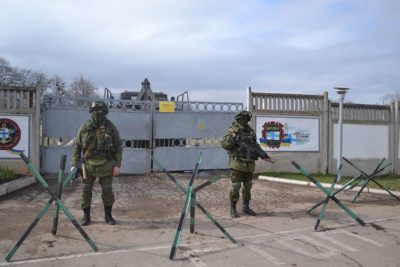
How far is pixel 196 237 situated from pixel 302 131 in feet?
27.0

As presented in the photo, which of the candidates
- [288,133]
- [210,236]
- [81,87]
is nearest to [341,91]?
[288,133]

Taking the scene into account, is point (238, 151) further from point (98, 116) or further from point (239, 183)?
point (98, 116)

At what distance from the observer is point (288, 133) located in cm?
1255

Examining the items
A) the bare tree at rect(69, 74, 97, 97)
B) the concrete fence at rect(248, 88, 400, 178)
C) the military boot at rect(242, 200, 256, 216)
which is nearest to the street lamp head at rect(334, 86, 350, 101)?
the concrete fence at rect(248, 88, 400, 178)

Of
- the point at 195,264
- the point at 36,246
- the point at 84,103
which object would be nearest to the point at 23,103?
the point at 84,103

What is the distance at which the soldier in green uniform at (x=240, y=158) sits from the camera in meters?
6.64

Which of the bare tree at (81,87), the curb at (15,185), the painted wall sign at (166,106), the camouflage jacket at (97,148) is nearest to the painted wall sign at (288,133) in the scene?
the painted wall sign at (166,106)

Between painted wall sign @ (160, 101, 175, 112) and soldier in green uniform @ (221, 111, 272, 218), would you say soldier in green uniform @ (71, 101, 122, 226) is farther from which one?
painted wall sign @ (160, 101, 175, 112)

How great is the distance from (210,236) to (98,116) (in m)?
2.48

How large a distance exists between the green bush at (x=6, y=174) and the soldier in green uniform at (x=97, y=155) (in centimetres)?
406

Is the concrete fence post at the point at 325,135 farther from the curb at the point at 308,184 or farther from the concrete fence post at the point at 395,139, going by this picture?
the concrete fence post at the point at 395,139

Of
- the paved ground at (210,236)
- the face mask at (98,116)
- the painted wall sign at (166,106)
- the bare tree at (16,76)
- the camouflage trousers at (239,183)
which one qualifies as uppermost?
the bare tree at (16,76)

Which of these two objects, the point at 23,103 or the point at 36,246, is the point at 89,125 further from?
the point at 23,103

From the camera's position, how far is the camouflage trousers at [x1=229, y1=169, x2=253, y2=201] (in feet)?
21.8
